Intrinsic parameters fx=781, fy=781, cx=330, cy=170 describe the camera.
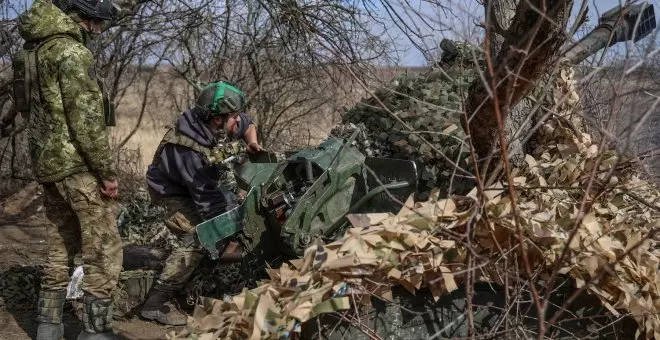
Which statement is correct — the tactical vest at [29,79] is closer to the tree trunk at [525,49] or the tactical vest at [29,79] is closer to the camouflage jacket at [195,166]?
the camouflage jacket at [195,166]

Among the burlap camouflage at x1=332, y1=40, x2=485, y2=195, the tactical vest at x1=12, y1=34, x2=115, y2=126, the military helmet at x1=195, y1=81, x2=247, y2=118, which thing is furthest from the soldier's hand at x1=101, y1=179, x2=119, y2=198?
the burlap camouflage at x1=332, y1=40, x2=485, y2=195

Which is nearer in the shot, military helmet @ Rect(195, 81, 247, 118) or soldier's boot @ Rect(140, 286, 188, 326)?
military helmet @ Rect(195, 81, 247, 118)

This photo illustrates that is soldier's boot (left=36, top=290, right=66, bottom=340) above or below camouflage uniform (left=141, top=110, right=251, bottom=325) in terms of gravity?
below

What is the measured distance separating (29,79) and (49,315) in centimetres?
148

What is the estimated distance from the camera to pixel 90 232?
4.85 m

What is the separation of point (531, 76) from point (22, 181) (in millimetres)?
8748

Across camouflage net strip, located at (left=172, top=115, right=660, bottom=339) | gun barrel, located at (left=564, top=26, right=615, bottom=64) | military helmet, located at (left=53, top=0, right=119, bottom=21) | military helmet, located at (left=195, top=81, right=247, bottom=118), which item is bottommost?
camouflage net strip, located at (left=172, top=115, right=660, bottom=339)

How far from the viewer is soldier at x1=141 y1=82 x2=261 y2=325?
17.4 feet

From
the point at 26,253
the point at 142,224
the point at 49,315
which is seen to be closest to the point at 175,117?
the point at 142,224

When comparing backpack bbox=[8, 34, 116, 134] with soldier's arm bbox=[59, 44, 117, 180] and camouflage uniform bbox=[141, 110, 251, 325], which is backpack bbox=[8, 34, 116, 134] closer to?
soldier's arm bbox=[59, 44, 117, 180]

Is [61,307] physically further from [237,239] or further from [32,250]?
[32,250]

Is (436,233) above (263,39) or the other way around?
the other way around

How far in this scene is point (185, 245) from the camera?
5.80m

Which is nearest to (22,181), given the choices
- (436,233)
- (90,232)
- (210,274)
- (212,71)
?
(212,71)
